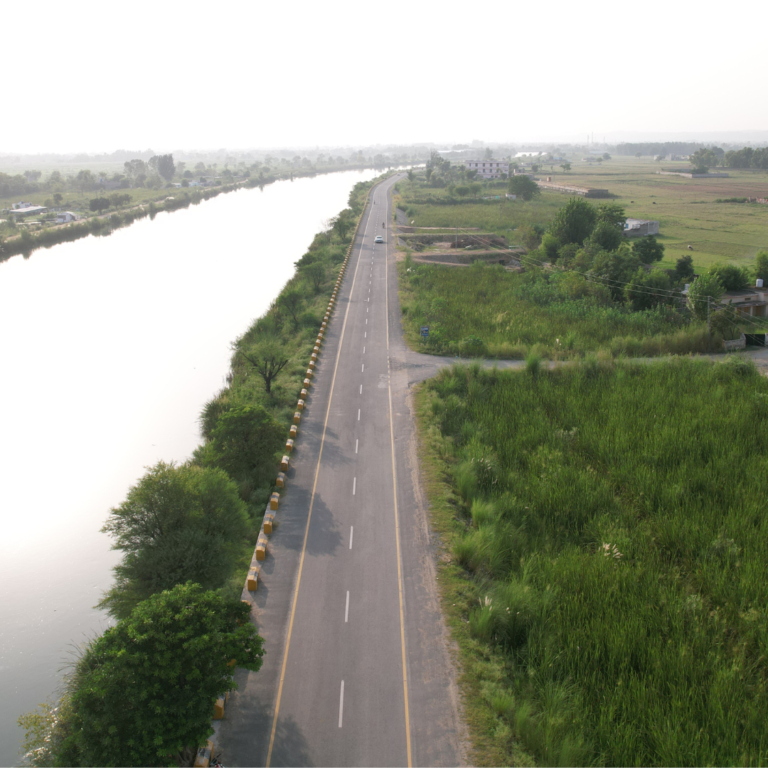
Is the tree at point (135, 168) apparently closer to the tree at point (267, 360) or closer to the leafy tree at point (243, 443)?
the tree at point (267, 360)

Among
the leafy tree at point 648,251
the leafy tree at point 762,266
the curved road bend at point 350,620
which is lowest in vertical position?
the curved road bend at point 350,620

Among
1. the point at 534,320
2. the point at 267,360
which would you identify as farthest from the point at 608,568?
the point at 534,320

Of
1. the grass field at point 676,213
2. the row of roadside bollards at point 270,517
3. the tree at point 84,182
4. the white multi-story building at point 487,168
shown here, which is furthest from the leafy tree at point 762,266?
the tree at point 84,182

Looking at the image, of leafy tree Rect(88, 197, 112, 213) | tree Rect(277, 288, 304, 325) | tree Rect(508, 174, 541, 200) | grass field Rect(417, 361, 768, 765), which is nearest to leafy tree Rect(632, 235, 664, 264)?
grass field Rect(417, 361, 768, 765)

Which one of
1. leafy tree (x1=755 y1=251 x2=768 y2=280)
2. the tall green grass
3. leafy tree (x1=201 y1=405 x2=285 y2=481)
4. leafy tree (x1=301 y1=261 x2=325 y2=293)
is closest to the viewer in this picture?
leafy tree (x1=201 y1=405 x2=285 y2=481)

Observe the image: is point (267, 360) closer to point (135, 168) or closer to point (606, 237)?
point (606, 237)

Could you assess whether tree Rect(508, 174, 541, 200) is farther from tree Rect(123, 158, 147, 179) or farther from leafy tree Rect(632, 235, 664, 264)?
tree Rect(123, 158, 147, 179)

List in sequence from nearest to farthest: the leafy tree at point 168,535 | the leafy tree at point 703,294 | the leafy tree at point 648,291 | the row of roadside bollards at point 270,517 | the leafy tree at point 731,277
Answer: the row of roadside bollards at point 270,517 → the leafy tree at point 168,535 → the leafy tree at point 703,294 → the leafy tree at point 648,291 → the leafy tree at point 731,277
